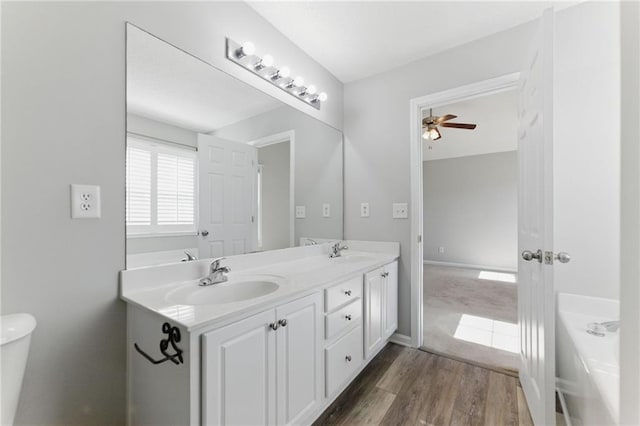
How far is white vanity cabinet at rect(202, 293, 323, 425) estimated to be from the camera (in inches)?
35.1

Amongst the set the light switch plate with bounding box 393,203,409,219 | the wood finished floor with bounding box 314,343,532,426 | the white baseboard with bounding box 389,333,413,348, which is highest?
the light switch plate with bounding box 393,203,409,219

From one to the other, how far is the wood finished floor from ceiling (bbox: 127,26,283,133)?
67.9 inches

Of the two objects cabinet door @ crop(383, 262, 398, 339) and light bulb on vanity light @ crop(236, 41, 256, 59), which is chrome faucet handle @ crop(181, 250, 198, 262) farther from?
cabinet door @ crop(383, 262, 398, 339)

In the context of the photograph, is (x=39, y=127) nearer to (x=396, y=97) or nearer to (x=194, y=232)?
(x=194, y=232)

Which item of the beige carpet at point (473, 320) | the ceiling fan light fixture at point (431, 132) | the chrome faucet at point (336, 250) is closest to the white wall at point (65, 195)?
the chrome faucet at point (336, 250)

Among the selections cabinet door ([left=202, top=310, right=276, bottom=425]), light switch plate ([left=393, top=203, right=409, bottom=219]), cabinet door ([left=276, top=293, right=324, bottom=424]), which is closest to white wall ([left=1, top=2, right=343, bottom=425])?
cabinet door ([left=202, top=310, right=276, bottom=425])

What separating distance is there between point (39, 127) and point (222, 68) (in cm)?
89

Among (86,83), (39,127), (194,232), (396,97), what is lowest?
(194,232)

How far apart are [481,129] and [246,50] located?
12.5 ft

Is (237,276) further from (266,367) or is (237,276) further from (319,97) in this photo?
(319,97)

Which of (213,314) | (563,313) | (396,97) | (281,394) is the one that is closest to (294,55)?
(396,97)

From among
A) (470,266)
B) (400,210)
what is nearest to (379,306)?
(400,210)

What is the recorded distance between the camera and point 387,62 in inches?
86.8

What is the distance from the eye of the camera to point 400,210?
2219mm
